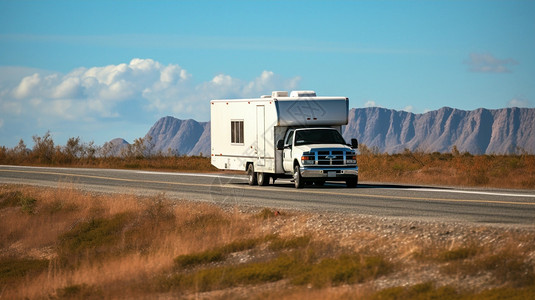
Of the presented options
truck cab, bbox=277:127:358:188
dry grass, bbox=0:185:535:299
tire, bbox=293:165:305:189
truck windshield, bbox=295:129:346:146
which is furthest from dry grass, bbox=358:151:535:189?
dry grass, bbox=0:185:535:299

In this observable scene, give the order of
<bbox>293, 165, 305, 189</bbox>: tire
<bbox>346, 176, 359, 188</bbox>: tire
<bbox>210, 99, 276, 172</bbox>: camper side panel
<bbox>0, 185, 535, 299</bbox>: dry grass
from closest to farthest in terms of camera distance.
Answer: <bbox>0, 185, 535, 299</bbox>: dry grass
<bbox>293, 165, 305, 189</bbox>: tire
<bbox>346, 176, 359, 188</bbox>: tire
<bbox>210, 99, 276, 172</bbox>: camper side panel

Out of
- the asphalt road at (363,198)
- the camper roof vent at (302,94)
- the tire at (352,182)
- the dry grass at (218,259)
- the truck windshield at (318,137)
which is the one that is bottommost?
the dry grass at (218,259)

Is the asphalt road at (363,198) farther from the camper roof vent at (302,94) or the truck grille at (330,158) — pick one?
the camper roof vent at (302,94)

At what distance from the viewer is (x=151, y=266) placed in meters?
14.5

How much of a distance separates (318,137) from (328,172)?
5.47 feet

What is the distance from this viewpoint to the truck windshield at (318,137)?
26.5 meters

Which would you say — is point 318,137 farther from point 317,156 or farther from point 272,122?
point 272,122

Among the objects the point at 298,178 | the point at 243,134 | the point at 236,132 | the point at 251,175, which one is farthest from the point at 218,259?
the point at 236,132

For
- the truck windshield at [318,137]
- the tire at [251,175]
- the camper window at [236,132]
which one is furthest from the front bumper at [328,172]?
the camper window at [236,132]

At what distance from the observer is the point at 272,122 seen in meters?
26.7

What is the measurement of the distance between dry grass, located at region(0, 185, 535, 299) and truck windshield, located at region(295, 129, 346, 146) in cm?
625

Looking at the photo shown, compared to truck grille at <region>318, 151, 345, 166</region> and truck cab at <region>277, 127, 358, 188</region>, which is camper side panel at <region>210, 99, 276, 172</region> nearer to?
truck cab at <region>277, 127, 358, 188</region>

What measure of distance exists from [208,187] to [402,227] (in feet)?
48.1

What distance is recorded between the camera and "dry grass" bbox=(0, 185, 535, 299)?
37.7 ft
